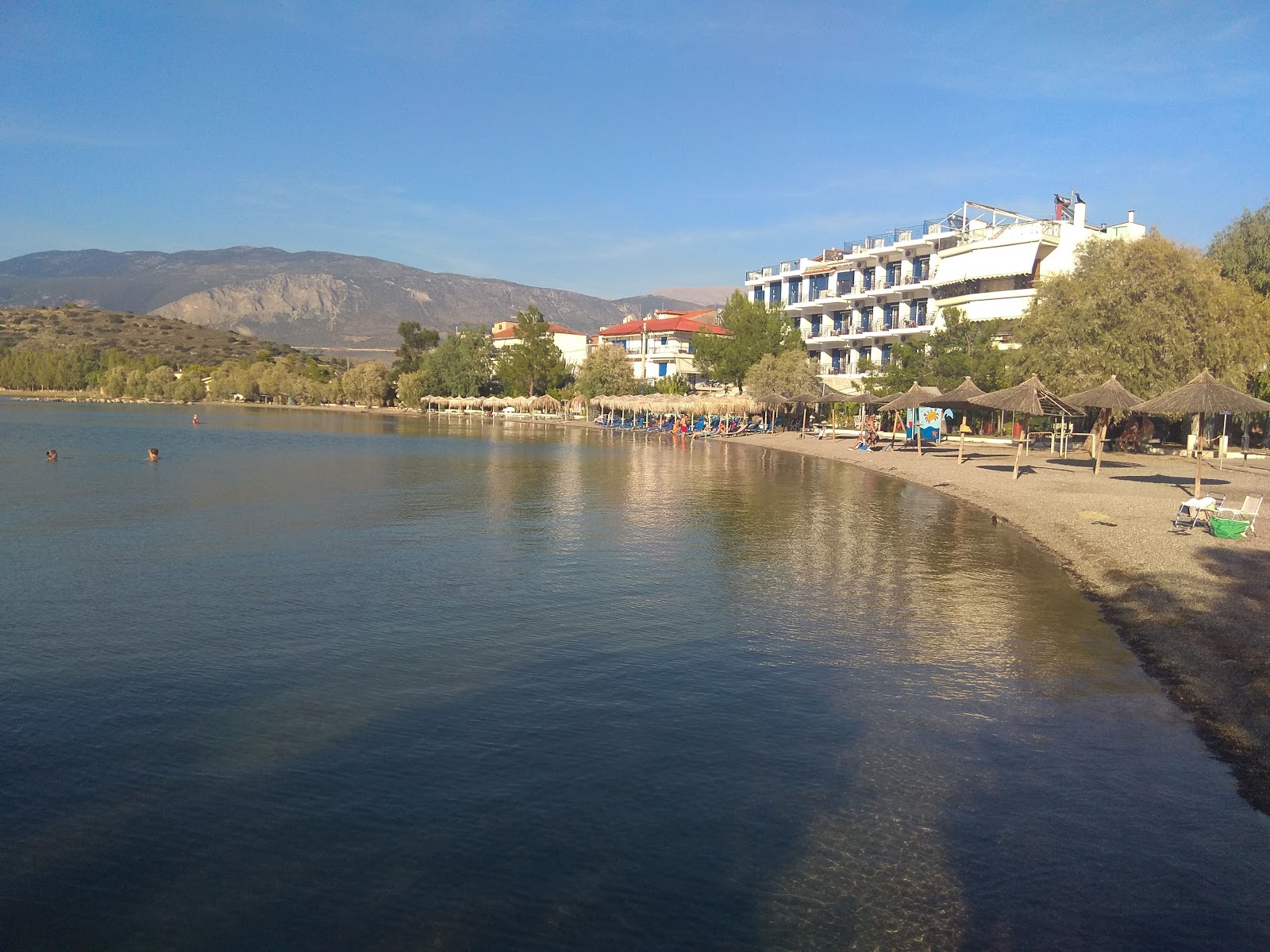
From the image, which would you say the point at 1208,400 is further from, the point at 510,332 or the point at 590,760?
the point at 510,332

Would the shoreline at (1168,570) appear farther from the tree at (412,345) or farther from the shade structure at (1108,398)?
the tree at (412,345)

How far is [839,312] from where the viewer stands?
6862cm

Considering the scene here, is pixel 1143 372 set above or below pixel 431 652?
above

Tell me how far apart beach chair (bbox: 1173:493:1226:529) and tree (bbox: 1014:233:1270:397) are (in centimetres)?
1518

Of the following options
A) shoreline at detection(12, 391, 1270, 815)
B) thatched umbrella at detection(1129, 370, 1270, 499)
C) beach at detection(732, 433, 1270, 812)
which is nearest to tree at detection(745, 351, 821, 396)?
shoreline at detection(12, 391, 1270, 815)

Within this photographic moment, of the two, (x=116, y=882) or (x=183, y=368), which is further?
(x=183, y=368)

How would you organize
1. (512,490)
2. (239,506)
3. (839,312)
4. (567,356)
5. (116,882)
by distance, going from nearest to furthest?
(116,882) → (239,506) → (512,490) → (839,312) → (567,356)

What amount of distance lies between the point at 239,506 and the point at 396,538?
6501 millimetres

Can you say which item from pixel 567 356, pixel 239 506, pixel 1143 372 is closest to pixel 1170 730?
pixel 239 506

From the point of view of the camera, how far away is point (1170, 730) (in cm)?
844

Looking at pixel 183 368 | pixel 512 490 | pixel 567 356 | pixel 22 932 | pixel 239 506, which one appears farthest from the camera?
pixel 183 368

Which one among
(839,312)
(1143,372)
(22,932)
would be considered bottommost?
(22,932)

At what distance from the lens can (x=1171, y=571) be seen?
14.0 metres

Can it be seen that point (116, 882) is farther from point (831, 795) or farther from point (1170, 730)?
point (1170, 730)
